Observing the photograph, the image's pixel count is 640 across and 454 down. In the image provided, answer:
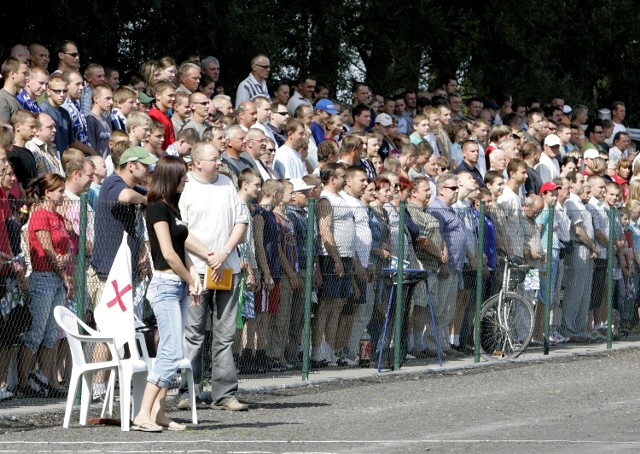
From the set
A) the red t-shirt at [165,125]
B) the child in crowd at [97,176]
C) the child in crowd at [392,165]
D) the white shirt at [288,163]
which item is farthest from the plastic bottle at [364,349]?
the child in crowd at [97,176]

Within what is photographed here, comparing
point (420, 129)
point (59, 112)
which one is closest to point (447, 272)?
point (420, 129)

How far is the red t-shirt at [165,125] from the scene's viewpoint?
1681 cm

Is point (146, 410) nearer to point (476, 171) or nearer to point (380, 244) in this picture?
point (380, 244)

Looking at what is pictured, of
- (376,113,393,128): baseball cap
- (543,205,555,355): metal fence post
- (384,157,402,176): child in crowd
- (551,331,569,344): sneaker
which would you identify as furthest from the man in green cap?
(376,113,393,128): baseball cap

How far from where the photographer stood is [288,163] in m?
17.9

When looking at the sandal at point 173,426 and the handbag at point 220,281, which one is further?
the handbag at point 220,281

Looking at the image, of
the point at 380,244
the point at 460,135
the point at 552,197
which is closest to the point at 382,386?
the point at 380,244

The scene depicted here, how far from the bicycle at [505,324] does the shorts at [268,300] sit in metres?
3.93

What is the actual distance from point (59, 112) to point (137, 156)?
2356 millimetres

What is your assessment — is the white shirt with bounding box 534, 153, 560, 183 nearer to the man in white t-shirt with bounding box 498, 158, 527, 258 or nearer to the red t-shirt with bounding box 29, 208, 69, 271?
the man in white t-shirt with bounding box 498, 158, 527, 258

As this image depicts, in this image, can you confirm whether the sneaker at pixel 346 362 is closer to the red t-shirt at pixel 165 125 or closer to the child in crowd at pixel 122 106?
the red t-shirt at pixel 165 125

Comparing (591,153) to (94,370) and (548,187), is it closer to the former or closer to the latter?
(548,187)

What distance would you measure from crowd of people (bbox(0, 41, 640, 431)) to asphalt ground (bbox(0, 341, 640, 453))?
404mm

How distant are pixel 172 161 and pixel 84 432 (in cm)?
215
